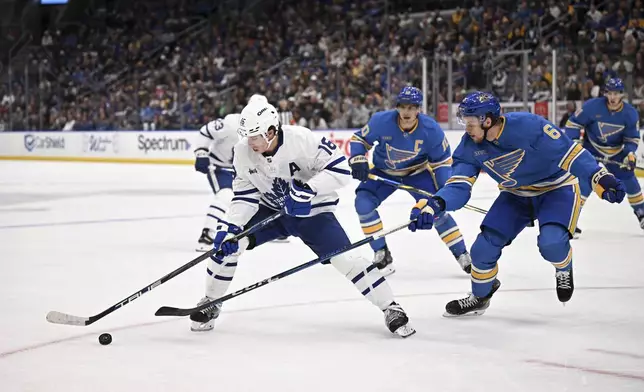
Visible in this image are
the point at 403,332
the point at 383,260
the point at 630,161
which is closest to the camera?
the point at 403,332

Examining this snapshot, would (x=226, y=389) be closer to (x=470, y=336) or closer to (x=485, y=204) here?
(x=470, y=336)

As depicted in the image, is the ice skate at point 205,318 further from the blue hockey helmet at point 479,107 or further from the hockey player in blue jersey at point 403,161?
the hockey player in blue jersey at point 403,161

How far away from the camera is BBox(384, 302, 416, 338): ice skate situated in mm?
4039

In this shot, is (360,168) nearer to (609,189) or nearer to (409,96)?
(409,96)

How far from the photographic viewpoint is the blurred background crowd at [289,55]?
1334cm

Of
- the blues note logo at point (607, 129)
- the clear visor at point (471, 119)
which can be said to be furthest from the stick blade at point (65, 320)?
the blues note logo at point (607, 129)

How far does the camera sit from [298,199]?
400 cm

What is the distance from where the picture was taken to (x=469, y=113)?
410 centimetres

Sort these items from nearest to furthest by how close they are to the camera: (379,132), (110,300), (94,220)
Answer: (110,300)
(379,132)
(94,220)

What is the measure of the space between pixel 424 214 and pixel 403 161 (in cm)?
195

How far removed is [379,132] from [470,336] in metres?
2.17

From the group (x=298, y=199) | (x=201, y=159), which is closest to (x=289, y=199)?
(x=298, y=199)

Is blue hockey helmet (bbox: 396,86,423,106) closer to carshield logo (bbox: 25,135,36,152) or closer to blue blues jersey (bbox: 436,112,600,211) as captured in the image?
blue blues jersey (bbox: 436,112,600,211)

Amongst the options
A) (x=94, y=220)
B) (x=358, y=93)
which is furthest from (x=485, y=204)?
(x=358, y=93)
